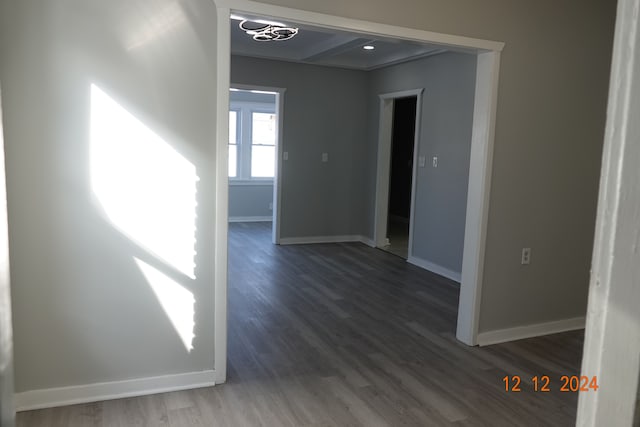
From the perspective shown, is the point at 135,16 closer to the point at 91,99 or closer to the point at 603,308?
the point at 91,99

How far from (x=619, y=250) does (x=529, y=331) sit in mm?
3462

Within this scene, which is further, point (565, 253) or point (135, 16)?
point (565, 253)

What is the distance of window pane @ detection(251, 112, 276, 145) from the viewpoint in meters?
8.76

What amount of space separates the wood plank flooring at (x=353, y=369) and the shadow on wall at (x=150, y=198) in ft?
1.55

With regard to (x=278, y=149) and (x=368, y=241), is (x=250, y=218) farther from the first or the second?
(x=368, y=241)

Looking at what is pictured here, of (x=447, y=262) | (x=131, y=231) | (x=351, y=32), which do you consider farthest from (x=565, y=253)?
(x=131, y=231)

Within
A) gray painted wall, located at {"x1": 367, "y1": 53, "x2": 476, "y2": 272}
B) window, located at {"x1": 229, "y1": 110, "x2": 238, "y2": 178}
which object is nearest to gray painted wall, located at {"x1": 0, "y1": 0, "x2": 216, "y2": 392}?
gray painted wall, located at {"x1": 367, "y1": 53, "x2": 476, "y2": 272}

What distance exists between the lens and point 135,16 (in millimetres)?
2449

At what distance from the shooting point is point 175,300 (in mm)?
2707

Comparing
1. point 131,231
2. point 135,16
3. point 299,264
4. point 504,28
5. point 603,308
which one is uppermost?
point 504,28

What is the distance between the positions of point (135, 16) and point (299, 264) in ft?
11.9

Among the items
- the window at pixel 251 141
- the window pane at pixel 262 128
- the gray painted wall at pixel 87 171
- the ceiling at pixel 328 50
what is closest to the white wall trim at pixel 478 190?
the gray painted wall at pixel 87 171

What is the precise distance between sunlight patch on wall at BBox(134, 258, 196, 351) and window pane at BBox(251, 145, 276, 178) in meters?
6.23

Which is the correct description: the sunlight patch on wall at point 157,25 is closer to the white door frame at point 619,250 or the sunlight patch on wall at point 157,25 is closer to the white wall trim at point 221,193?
the white wall trim at point 221,193
